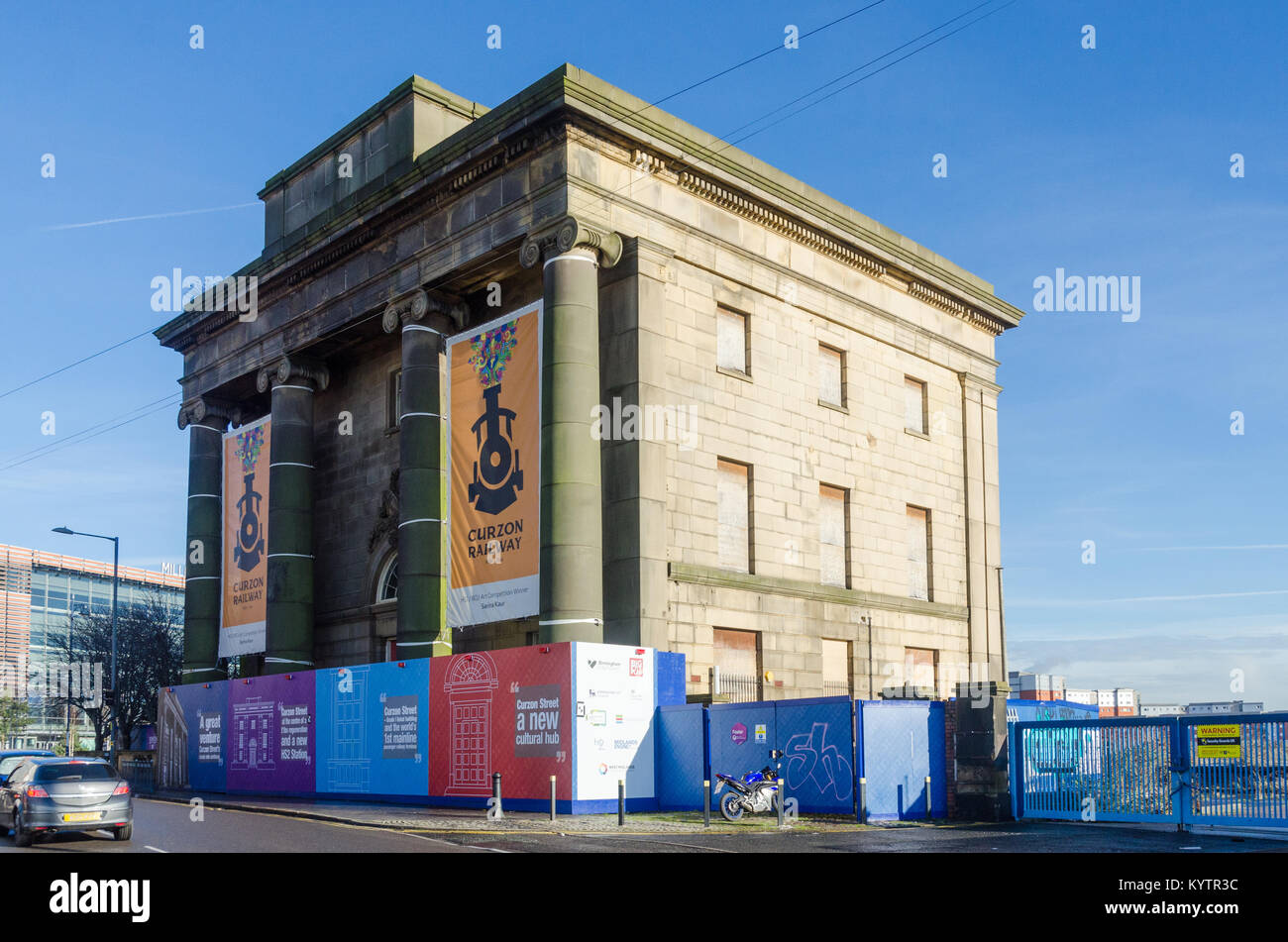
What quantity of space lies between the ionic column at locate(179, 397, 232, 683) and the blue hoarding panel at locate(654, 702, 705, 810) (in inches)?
933

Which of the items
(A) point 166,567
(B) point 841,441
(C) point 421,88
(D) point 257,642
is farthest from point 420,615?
(A) point 166,567

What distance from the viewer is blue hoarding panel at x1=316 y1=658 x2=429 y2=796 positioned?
30.4m

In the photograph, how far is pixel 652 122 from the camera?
3297 cm

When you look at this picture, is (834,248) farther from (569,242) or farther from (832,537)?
(569,242)

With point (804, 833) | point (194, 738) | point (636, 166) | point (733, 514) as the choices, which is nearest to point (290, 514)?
point (194, 738)

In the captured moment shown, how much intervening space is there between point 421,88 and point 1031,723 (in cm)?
2611

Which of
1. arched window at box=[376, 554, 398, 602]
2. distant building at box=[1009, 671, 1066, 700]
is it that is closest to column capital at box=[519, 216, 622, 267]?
arched window at box=[376, 554, 398, 602]

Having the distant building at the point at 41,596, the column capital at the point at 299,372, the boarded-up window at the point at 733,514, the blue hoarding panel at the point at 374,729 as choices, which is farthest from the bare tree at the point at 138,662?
the distant building at the point at 41,596

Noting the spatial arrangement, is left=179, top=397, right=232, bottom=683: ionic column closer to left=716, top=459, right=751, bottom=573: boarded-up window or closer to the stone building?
the stone building

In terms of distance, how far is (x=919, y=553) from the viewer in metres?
41.8

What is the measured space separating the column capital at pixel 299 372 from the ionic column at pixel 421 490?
710cm

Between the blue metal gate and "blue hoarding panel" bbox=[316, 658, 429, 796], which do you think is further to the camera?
"blue hoarding panel" bbox=[316, 658, 429, 796]

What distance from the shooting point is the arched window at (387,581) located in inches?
1571

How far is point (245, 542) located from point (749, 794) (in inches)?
1010
